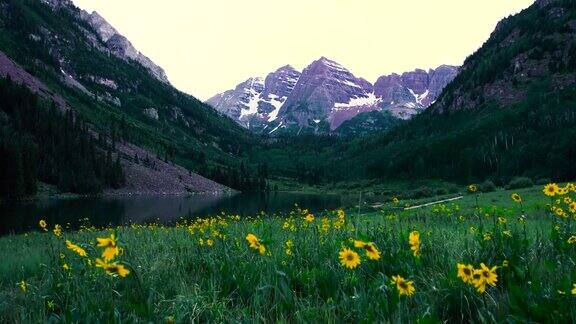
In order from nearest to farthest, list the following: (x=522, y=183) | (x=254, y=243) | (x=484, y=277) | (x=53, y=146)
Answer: (x=484, y=277)
(x=254, y=243)
(x=522, y=183)
(x=53, y=146)

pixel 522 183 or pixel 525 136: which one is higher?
pixel 525 136

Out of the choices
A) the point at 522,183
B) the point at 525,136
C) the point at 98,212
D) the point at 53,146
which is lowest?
the point at 98,212

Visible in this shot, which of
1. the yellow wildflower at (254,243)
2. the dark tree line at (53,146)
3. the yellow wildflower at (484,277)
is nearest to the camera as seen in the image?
the yellow wildflower at (484,277)

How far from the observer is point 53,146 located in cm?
13425

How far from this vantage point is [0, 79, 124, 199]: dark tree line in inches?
4747

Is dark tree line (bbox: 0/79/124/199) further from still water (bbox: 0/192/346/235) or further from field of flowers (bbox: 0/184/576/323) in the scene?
field of flowers (bbox: 0/184/576/323)

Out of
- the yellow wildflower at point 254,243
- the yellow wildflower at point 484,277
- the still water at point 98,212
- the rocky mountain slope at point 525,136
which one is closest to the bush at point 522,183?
the still water at point 98,212

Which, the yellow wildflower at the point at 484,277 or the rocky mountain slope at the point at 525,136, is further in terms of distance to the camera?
the rocky mountain slope at the point at 525,136

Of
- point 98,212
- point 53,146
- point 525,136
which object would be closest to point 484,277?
point 98,212

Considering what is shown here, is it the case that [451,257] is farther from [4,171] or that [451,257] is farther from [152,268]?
[4,171]

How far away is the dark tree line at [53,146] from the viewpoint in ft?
396

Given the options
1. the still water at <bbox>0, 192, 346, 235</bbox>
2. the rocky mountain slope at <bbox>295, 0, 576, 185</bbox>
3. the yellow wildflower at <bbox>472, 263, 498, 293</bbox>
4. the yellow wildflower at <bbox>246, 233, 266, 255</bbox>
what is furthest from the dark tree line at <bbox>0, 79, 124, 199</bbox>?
the rocky mountain slope at <bbox>295, 0, 576, 185</bbox>

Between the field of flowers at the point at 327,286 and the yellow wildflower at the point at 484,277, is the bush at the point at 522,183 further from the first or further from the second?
the yellow wildflower at the point at 484,277

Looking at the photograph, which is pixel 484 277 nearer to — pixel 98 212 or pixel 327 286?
pixel 327 286
